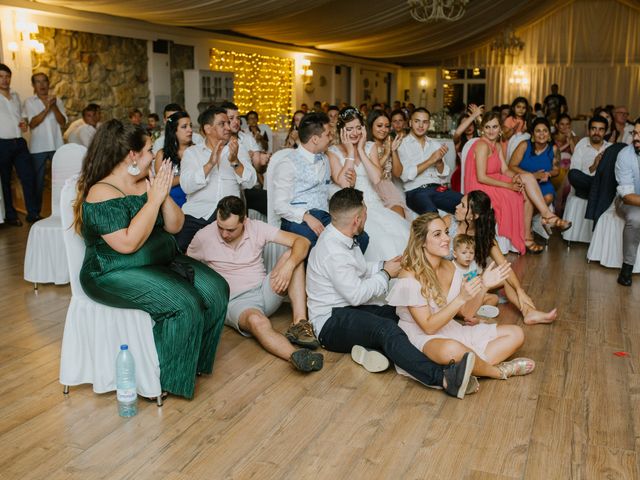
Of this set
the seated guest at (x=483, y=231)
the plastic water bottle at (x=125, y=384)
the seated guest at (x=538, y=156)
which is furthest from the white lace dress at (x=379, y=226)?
the seated guest at (x=538, y=156)

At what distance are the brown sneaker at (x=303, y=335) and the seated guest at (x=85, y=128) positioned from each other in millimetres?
5018

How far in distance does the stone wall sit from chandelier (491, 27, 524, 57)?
37.5 feet

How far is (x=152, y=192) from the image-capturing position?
302 cm

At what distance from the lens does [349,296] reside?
11.9 feet

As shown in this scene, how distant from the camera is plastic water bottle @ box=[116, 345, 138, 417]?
2998 mm

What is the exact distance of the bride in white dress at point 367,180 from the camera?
15.3ft

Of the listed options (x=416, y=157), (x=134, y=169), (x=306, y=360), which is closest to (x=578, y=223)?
(x=416, y=157)

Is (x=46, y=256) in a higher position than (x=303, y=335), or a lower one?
higher

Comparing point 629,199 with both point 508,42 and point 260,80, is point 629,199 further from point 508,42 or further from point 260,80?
point 508,42

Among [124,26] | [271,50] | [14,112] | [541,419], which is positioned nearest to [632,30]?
[271,50]

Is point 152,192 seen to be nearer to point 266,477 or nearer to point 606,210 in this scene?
point 266,477

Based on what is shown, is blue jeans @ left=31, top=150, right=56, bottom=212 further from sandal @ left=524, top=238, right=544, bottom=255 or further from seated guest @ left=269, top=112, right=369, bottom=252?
sandal @ left=524, top=238, right=544, bottom=255

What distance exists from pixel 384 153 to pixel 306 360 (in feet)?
8.25

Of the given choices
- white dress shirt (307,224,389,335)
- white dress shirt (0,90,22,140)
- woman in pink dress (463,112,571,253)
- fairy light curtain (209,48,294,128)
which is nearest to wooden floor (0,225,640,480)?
white dress shirt (307,224,389,335)
